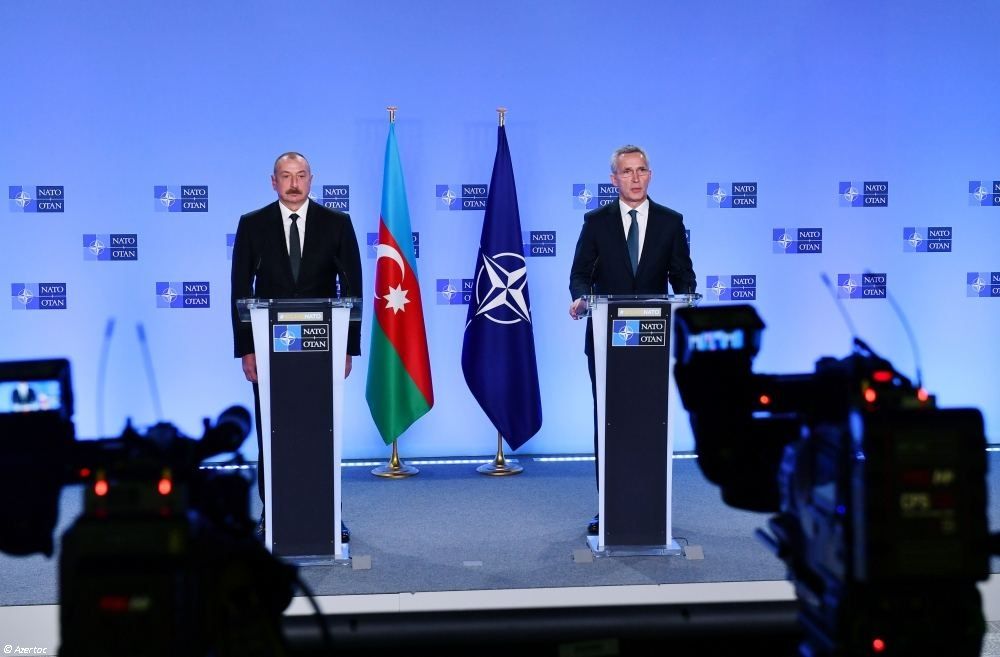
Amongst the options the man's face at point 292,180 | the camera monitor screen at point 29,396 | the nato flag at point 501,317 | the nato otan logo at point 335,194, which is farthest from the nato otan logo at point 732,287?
the camera monitor screen at point 29,396

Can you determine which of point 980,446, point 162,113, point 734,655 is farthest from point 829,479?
point 162,113

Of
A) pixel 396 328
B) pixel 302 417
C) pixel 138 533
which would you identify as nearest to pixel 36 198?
pixel 396 328

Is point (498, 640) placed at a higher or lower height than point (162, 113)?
lower

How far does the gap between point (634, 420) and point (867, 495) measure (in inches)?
111

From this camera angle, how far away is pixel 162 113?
6336mm

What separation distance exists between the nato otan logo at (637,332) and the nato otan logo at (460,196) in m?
2.56

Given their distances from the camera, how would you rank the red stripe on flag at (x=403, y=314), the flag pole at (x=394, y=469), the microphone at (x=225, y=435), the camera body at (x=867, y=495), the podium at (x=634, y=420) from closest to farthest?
the camera body at (x=867, y=495) → the microphone at (x=225, y=435) → the podium at (x=634, y=420) → the red stripe on flag at (x=403, y=314) → the flag pole at (x=394, y=469)

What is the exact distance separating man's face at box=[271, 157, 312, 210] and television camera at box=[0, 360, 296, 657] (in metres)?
2.86

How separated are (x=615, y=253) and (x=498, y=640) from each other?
279 centimetres

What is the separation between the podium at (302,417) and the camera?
13.2 feet

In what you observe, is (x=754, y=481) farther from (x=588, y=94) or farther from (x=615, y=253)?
(x=588, y=94)

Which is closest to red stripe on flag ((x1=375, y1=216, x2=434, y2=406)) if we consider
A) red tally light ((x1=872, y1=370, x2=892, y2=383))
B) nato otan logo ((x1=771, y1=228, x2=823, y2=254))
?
nato otan logo ((x1=771, y1=228, x2=823, y2=254))

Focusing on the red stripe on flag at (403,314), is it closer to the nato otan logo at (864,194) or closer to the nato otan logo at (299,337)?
the nato otan logo at (299,337)

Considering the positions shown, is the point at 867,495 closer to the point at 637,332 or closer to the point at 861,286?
the point at 637,332
